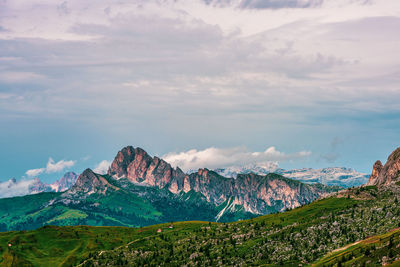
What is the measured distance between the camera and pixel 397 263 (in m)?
186
